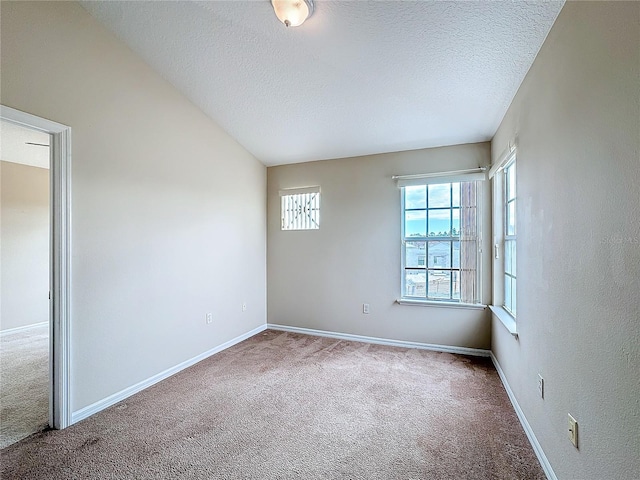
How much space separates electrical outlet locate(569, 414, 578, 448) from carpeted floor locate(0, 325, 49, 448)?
312 centimetres

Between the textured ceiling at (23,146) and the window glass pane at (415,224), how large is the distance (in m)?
4.03

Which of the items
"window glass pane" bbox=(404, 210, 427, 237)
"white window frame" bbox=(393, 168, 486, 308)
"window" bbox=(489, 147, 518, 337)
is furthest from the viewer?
"window glass pane" bbox=(404, 210, 427, 237)

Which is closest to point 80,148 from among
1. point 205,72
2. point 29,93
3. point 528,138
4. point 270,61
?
point 29,93

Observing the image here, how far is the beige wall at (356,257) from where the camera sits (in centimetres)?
362

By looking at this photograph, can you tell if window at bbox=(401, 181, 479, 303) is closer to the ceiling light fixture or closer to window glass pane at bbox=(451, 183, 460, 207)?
window glass pane at bbox=(451, 183, 460, 207)

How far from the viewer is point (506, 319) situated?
2781 millimetres

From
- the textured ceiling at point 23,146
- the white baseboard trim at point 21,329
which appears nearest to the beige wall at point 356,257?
the textured ceiling at point 23,146

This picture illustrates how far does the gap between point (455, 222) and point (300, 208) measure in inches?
77.5

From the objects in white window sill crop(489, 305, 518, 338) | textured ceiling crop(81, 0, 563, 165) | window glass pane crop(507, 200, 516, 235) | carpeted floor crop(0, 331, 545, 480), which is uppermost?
textured ceiling crop(81, 0, 563, 165)

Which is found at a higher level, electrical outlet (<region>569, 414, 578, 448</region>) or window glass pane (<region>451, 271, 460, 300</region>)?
window glass pane (<region>451, 271, 460, 300</region>)

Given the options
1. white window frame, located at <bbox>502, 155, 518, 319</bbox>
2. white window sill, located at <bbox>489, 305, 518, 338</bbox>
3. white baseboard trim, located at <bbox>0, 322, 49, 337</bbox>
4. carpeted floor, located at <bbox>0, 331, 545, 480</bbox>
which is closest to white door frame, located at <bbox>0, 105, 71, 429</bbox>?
carpeted floor, located at <bbox>0, 331, 545, 480</bbox>

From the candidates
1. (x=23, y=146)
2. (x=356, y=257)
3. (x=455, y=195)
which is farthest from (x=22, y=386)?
(x=455, y=195)

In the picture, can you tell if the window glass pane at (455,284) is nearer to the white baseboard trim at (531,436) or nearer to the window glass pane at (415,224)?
the window glass pane at (415,224)

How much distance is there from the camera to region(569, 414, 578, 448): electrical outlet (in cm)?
140
